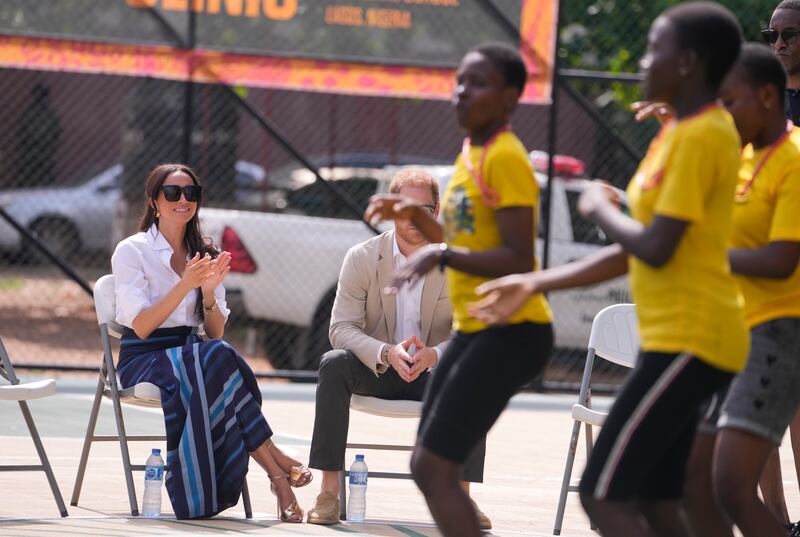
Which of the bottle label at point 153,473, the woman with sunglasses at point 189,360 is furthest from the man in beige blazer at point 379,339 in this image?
the bottle label at point 153,473

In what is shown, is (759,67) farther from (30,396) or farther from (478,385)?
(30,396)

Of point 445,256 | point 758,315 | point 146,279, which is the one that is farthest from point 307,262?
point 445,256

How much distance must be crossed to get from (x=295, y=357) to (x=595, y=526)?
7.73 metres

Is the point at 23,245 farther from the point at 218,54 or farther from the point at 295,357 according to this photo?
the point at 218,54

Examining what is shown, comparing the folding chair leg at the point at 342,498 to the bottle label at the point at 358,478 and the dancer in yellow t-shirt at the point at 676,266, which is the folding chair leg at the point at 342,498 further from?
the dancer in yellow t-shirt at the point at 676,266

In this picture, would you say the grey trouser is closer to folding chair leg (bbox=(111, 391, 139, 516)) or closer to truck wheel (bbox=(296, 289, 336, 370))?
folding chair leg (bbox=(111, 391, 139, 516))

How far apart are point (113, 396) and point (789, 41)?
3150 mm

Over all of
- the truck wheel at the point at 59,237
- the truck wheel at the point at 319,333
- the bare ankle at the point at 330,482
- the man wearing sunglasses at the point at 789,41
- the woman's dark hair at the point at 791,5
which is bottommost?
the bare ankle at the point at 330,482

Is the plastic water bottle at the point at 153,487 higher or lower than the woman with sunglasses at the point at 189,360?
lower

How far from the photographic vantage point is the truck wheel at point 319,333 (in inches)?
428

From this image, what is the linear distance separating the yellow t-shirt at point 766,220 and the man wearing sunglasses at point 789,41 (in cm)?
141

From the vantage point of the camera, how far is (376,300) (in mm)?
6477

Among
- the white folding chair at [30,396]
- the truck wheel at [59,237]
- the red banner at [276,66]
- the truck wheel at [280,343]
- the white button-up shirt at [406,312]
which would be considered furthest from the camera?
the truck wheel at [59,237]

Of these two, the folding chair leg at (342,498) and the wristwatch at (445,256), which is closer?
the wristwatch at (445,256)
